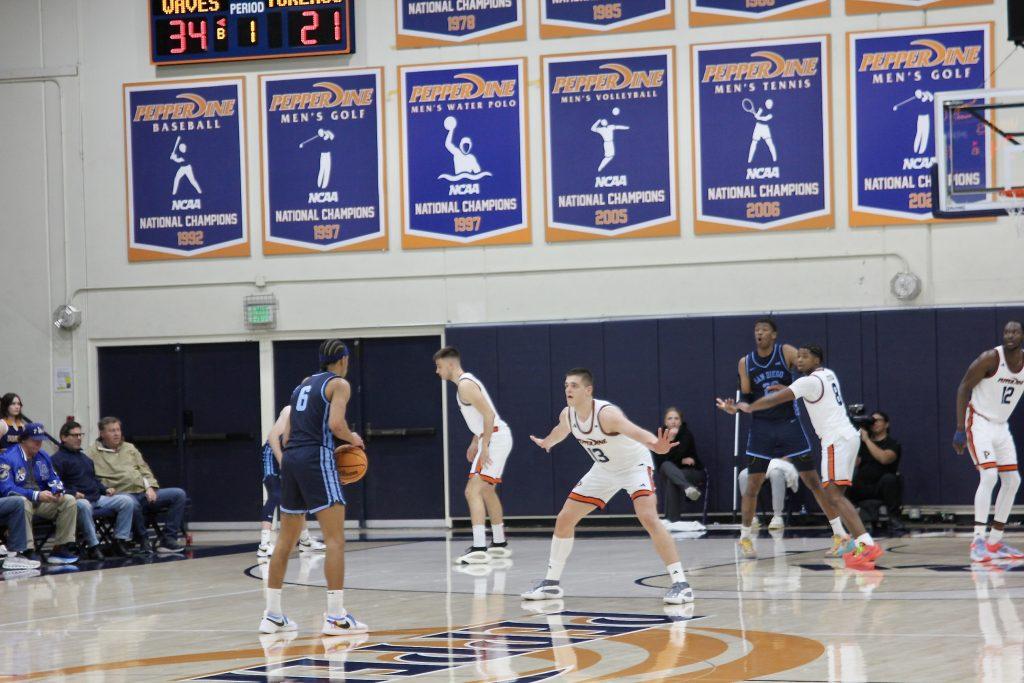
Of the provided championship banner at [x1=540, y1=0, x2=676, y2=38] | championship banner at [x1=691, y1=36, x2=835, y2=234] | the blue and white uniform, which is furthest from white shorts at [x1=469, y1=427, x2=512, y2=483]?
championship banner at [x1=540, y1=0, x2=676, y2=38]

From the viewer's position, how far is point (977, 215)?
13.9 m

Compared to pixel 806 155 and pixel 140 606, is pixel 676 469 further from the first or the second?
pixel 140 606

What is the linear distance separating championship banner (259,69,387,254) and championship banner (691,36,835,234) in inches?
156

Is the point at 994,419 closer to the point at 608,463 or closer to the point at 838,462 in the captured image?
the point at 838,462

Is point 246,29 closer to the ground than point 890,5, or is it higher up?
higher up

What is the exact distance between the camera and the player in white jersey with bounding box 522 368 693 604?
31.3ft

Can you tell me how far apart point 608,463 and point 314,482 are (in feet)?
7.17

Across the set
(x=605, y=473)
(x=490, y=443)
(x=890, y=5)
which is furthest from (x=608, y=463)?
(x=890, y=5)

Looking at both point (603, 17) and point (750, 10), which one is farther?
point (603, 17)

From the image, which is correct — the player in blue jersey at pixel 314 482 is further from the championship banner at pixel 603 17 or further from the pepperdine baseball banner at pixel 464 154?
the championship banner at pixel 603 17

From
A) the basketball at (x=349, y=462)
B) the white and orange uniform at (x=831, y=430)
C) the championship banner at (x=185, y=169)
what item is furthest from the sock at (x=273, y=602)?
the championship banner at (x=185, y=169)

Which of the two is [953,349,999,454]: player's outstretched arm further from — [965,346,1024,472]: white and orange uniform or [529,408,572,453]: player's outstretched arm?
[529,408,572,453]: player's outstretched arm

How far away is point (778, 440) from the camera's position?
12.6 m

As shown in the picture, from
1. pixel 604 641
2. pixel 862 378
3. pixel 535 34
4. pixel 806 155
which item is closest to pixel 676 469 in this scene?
pixel 862 378
